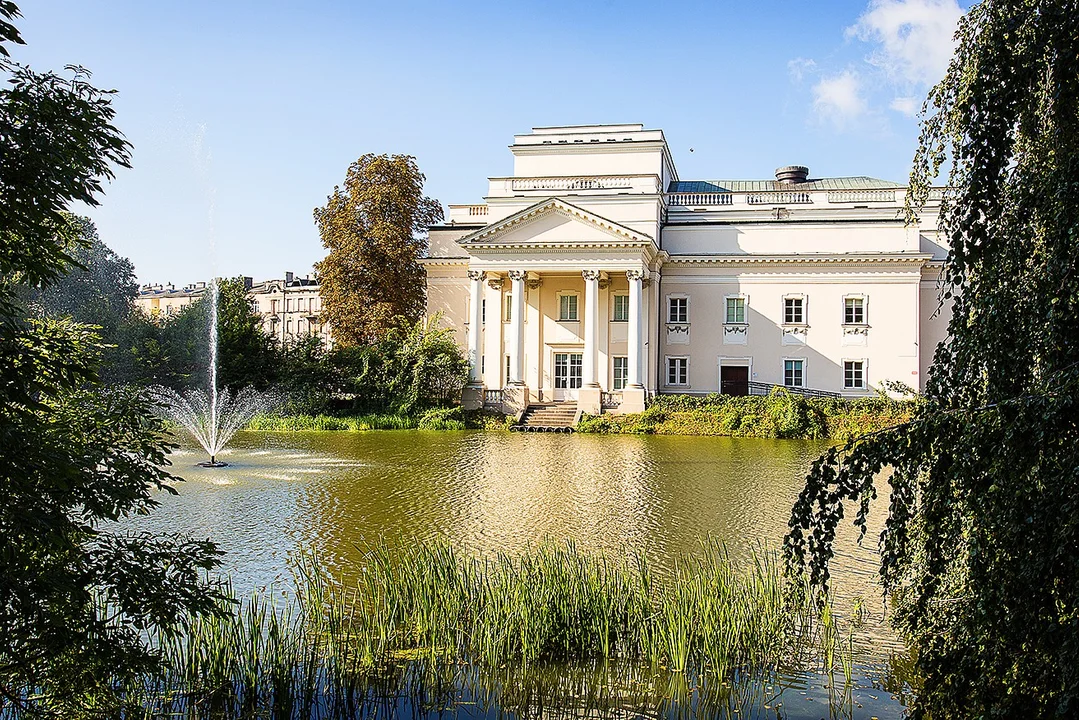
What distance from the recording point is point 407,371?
3572 centimetres

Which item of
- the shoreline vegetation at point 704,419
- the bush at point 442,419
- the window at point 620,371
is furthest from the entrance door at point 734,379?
the bush at point 442,419

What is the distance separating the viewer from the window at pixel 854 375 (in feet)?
129

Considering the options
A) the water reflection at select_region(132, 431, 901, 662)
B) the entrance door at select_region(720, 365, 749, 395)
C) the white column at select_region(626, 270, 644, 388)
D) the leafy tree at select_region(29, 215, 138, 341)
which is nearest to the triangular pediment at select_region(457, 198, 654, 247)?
the white column at select_region(626, 270, 644, 388)

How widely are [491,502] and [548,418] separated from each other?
20077mm

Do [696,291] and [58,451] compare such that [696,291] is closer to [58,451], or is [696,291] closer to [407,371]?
[407,371]

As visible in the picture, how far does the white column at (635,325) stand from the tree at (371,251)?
37.5 ft

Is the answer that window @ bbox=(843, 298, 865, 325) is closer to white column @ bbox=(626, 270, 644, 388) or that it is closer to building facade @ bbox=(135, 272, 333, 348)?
white column @ bbox=(626, 270, 644, 388)

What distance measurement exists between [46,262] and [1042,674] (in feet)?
17.6

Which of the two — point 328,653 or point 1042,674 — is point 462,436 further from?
point 1042,674

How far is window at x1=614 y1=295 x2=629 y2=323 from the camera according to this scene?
39531mm

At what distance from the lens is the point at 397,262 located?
41.1 metres

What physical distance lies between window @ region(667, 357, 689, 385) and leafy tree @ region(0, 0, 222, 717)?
36586 millimetres

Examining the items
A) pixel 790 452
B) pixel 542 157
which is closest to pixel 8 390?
pixel 790 452

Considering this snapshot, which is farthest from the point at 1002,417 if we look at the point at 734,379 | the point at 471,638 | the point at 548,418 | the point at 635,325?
the point at 734,379
